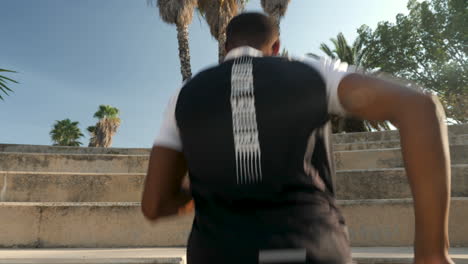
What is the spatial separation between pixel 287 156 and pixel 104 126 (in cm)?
3986

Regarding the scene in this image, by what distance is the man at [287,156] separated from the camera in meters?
0.81

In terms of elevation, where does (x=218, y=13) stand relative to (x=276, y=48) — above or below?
above

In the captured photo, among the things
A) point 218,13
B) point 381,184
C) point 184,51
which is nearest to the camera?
point 381,184

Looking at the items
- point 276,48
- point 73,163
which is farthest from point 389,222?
point 73,163

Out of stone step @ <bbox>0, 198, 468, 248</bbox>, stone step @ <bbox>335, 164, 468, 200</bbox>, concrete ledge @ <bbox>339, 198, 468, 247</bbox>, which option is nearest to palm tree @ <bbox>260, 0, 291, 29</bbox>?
stone step @ <bbox>335, 164, 468, 200</bbox>

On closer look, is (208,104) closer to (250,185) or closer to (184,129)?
(184,129)

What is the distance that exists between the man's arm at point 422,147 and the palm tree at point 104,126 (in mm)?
38563

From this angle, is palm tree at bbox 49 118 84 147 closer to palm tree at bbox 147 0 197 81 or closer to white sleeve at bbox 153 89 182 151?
palm tree at bbox 147 0 197 81

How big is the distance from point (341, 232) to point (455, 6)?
1037 inches

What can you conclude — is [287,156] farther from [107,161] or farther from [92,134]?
[92,134]

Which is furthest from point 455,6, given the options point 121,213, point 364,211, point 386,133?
point 121,213

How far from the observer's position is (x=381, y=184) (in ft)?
15.8

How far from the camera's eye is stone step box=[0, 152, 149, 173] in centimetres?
714

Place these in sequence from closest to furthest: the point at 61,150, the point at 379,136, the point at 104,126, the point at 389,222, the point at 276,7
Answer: the point at 389,222
the point at 379,136
the point at 61,150
the point at 276,7
the point at 104,126
